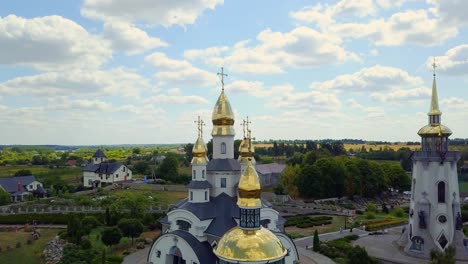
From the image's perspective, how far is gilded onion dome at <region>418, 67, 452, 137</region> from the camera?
27.8 m

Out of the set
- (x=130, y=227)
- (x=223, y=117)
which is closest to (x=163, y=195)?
(x=130, y=227)

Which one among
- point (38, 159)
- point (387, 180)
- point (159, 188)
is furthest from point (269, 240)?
point (38, 159)

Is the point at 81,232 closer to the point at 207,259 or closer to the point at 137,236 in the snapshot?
the point at 137,236

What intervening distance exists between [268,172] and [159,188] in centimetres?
1888

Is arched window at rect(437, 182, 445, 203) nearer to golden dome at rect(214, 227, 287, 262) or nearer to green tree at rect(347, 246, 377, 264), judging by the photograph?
green tree at rect(347, 246, 377, 264)

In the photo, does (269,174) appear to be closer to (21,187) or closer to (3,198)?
(21,187)

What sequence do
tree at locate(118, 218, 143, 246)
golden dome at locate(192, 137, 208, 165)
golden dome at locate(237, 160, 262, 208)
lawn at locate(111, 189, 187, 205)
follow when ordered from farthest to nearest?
1. lawn at locate(111, 189, 187, 205)
2. tree at locate(118, 218, 143, 246)
3. golden dome at locate(192, 137, 208, 165)
4. golden dome at locate(237, 160, 262, 208)

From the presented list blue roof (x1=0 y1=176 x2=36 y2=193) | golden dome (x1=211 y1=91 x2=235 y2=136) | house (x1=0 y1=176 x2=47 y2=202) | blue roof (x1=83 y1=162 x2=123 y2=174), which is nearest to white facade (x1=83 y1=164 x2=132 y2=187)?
blue roof (x1=83 y1=162 x2=123 y2=174)

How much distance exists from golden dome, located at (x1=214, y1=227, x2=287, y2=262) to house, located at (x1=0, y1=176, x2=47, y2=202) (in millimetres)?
47503

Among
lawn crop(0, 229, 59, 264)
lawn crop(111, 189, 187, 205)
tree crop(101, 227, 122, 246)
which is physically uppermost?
tree crop(101, 227, 122, 246)

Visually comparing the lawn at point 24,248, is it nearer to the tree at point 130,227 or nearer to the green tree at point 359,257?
the tree at point 130,227

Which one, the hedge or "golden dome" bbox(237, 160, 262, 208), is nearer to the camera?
"golden dome" bbox(237, 160, 262, 208)

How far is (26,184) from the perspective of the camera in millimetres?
55594

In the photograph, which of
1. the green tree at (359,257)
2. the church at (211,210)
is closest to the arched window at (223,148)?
the church at (211,210)
